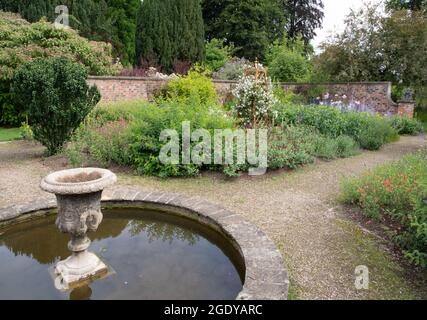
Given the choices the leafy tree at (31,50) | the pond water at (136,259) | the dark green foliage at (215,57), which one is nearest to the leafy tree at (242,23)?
the dark green foliage at (215,57)

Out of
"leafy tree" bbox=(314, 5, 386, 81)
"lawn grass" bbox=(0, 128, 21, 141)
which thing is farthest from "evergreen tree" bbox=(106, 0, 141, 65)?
"leafy tree" bbox=(314, 5, 386, 81)

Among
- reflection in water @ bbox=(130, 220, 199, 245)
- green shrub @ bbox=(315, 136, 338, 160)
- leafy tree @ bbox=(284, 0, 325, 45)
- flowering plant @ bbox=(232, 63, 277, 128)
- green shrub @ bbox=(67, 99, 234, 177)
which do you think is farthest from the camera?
leafy tree @ bbox=(284, 0, 325, 45)

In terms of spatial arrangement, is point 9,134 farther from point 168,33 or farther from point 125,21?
point 125,21

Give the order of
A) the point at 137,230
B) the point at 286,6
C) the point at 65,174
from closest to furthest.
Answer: the point at 65,174 < the point at 137,230 < the point at 286,6

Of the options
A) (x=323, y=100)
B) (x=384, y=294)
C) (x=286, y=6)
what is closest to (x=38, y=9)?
(x=323, y=100)

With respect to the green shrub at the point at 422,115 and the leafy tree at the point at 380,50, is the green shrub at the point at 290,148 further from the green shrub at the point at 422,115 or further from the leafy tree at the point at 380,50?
the green shrub at the point at 422,115

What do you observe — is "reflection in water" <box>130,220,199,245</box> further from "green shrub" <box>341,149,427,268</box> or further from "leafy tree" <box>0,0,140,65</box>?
"leafy tree" <box>0,0,140,65</box>

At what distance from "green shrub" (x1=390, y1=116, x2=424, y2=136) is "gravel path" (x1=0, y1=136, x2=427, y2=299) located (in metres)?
3.65

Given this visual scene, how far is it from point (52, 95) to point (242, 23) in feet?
58.5

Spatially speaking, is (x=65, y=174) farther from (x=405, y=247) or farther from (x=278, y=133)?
(x=278, y=133)

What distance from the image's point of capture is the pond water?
9.57 ft

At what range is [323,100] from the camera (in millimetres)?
13242

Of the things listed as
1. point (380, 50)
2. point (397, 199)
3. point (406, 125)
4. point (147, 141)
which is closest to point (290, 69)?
point (380, 50)
